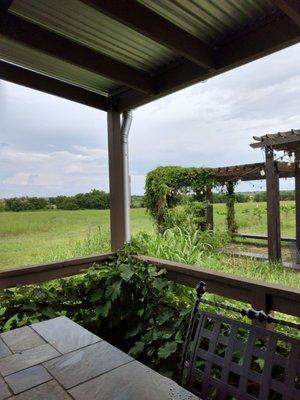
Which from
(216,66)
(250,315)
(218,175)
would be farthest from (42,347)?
(218,175)

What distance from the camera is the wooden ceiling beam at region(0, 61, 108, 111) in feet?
7.80

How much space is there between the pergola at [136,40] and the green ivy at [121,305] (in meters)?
1.57

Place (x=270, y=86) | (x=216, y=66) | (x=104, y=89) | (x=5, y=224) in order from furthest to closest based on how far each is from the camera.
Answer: (x=270, y=86)
(x=5, y=224)
(x=104, y=89)
(x=216, y=66)

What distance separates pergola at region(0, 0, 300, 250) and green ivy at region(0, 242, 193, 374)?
1569 mm

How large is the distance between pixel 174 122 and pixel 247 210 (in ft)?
8.39

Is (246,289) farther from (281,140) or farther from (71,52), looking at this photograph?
(281,140)

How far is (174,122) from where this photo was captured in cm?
704

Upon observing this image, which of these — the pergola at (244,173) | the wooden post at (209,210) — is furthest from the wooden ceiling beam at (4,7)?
the wooden post at (209,210)

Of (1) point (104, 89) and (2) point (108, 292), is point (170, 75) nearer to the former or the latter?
(1) point (104, 89)

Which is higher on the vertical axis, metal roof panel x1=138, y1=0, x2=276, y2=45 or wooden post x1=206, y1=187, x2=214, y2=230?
metal roof panel x1=138, y1=0, x2=276, y2=45

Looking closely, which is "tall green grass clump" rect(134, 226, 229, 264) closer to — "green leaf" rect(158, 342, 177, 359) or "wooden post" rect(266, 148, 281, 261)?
"green leaf" rect(158, 342, 177, 359)

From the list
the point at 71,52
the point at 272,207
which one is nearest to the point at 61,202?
the point at 71,52

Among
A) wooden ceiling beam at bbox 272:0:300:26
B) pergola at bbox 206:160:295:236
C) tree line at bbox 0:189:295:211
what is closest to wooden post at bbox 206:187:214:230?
pergola at bbox 206:160:295:236

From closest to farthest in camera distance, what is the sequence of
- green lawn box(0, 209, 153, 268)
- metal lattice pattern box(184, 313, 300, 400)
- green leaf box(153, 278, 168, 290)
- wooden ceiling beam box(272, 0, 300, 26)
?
metal lattice pattern box(184, 313, 300, 400) < wooden ceiling beam box(272, 0, 300, 26) < green leaf box(153, 278, 168, 290) < green lawn box(0, 209, 153, 268)
